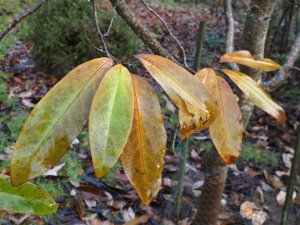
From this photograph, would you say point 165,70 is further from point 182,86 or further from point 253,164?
point 253,164

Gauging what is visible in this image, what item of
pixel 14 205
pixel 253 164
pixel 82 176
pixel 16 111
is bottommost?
pixel 253 164

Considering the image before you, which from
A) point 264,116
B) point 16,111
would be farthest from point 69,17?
point 264,116

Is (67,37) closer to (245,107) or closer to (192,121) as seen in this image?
(245,107)

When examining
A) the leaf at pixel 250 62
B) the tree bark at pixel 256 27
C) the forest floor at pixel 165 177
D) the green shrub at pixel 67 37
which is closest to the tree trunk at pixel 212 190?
the forest floor at pixel 165 177

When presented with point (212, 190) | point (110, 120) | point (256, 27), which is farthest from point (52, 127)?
point (212, 190)

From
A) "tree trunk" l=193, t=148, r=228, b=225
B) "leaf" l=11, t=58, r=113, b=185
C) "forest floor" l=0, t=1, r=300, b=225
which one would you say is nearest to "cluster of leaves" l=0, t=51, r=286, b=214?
"leaf" l=11, t=58, r=113, b=185

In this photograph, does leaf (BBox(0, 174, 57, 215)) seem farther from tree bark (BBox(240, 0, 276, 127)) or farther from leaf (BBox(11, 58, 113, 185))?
tree bark (BBox(240, 0, 276, 127))
